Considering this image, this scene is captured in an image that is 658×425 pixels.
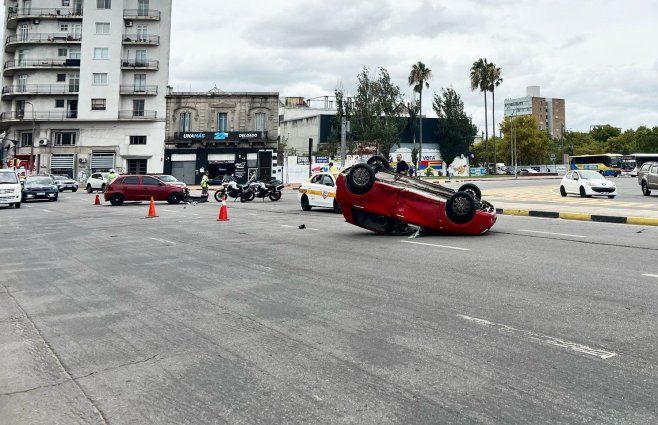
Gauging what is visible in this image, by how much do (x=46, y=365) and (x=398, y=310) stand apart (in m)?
3.21

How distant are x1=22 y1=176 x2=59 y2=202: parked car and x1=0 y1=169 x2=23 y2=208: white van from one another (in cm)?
554

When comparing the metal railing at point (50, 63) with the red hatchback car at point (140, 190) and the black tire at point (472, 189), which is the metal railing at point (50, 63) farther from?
the black tire at point (472, 189)

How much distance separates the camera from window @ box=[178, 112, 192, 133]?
194 feet

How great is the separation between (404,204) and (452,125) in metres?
62.3

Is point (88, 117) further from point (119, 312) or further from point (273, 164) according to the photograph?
point (119, 312)

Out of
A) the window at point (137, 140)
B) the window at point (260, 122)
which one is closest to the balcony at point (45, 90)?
the window at point (137, 140)

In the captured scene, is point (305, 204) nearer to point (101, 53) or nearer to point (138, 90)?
point (138, 90)

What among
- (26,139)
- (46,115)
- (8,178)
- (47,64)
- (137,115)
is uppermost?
(47,64)

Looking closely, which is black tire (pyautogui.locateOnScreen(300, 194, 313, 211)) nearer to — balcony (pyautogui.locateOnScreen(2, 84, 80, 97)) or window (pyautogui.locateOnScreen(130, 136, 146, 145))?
window (pyautogui.locateOnScreen(130, 136, 146, 145))

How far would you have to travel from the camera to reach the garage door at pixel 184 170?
58.5m

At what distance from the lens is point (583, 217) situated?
16.0m

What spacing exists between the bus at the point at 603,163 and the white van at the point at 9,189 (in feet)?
204

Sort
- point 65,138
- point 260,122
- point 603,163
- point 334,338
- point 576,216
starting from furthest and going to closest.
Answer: point 603,163 → point 65,138 → point 260,122 → point 576,216 → point 334,338

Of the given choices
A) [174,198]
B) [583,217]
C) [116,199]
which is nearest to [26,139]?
[116,199]
